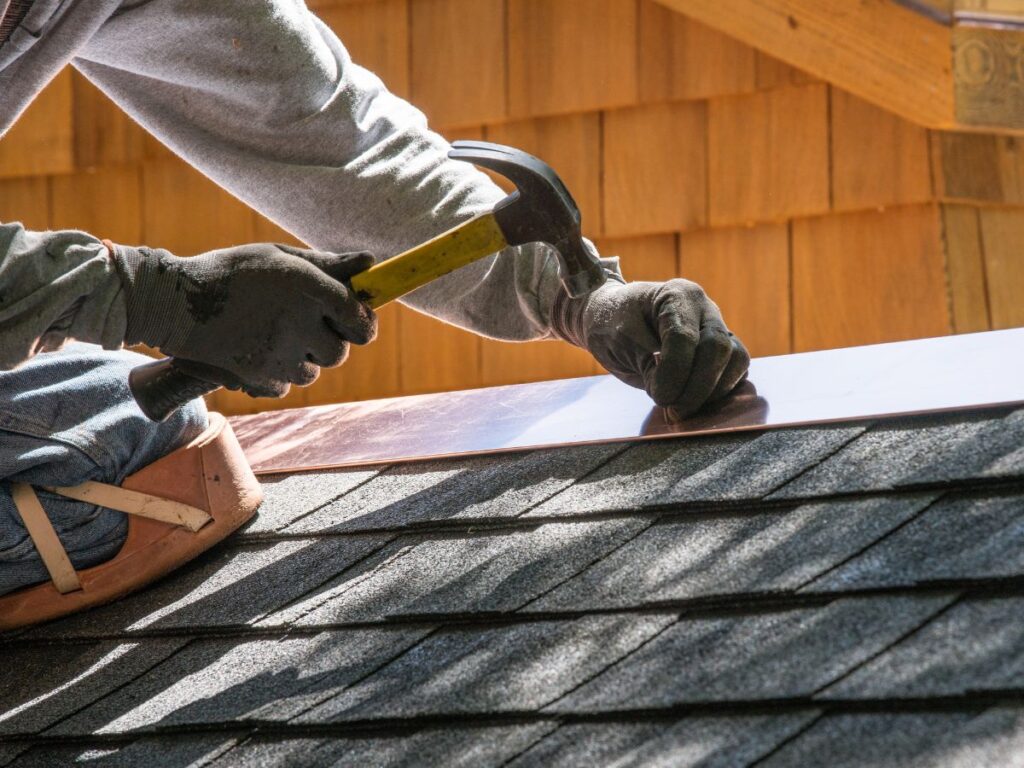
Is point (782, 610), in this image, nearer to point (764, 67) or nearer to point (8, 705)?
point (8, 705)

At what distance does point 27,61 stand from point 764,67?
217cm

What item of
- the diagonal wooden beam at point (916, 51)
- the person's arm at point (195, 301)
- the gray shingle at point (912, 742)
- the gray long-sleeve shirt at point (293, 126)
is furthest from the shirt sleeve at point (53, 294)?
the diagonal wooden beam at point (916, 51)

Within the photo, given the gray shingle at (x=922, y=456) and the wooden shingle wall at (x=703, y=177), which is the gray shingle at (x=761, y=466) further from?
the wooden shingle wall at (x=703, y=177)

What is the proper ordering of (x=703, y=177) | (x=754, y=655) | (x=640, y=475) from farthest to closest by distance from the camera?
1. (x=703, y=177)
2. (x=640, y=475)
3. (x=754, y=655)

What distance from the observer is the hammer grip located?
4.94ft

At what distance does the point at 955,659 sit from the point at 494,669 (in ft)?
1.35

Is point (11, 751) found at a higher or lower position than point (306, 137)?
lower

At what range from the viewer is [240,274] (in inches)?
57.5

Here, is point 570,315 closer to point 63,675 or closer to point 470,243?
point 470,243

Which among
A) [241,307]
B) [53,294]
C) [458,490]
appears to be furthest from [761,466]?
[53,294]

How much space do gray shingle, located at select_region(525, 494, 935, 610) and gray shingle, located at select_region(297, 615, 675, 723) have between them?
1.5 inches

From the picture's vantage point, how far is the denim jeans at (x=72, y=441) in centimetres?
157

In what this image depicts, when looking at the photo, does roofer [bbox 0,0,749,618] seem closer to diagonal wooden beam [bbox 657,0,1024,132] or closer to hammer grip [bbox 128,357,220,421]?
hammer grip [bbox 128,357,220,421]

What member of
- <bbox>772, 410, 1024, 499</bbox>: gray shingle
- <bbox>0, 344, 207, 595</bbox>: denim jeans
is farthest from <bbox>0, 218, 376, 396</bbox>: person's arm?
<bbox>772, 410, 1024, 499</bbox>: gray shingle
